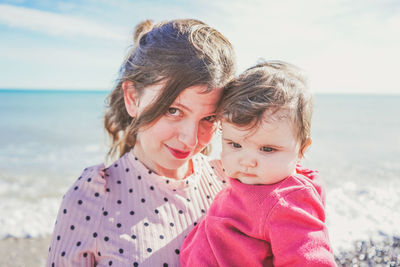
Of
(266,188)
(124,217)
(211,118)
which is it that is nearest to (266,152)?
(266,188)

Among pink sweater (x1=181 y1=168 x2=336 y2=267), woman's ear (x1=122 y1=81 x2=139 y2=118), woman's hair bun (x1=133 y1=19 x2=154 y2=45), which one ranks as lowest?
pink sweater (x1=181 y1=168 x2=336 y2=267)

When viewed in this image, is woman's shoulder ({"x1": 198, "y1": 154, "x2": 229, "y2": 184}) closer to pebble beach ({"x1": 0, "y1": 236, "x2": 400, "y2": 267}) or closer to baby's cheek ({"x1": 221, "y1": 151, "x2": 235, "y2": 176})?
baby's cheek ({"x1": 221, "y1": 151, "x2": 235, "y2": 176})

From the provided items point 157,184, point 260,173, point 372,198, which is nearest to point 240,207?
point 260,173

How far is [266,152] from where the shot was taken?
63.0 inches

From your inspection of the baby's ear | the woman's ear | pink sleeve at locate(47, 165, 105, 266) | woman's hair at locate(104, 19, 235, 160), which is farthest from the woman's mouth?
the baby's ear

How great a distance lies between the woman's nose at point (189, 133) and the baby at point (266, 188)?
26 cm

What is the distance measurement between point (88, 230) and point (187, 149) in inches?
27.6

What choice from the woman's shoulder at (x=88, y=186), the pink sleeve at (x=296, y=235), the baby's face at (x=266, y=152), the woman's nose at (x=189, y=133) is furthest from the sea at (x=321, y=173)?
the woman's shoulder at (x=88, y=186)

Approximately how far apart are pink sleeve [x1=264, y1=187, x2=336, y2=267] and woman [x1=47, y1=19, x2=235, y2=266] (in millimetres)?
688

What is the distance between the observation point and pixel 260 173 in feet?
5.21

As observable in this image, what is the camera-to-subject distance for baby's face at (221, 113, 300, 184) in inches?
61.2

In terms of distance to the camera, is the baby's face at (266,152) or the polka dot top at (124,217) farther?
the polka dot top at (124,217)

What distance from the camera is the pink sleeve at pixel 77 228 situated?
1809 millimetres

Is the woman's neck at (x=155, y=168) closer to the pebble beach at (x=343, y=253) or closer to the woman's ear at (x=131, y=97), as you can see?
the woman's ear at (x=131, y=97)
